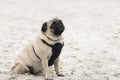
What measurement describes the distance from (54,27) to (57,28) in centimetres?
7

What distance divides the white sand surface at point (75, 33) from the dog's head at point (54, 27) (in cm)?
82

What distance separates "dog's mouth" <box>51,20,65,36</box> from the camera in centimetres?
636

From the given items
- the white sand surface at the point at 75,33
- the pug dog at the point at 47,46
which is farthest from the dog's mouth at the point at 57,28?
the white sand surface at the point at 75,33

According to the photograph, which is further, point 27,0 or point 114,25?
point 27,0

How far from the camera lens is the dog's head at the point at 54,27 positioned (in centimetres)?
638

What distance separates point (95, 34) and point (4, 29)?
2.98m

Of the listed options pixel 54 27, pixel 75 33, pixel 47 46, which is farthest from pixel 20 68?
pixel 75 33

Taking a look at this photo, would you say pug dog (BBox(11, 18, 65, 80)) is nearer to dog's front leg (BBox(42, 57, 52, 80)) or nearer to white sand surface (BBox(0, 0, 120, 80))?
dog's front leg (BBox(42, 57, 52, 80))

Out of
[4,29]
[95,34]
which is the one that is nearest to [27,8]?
[4,29]

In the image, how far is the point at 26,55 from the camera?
677 cm

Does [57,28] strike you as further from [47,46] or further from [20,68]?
Answer: [20,68]

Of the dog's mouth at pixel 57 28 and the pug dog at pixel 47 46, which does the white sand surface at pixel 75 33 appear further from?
the dog's mouth at pixel 57 28

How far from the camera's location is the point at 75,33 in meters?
11.7

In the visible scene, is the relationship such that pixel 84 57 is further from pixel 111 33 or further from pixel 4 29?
pixel 4 29
